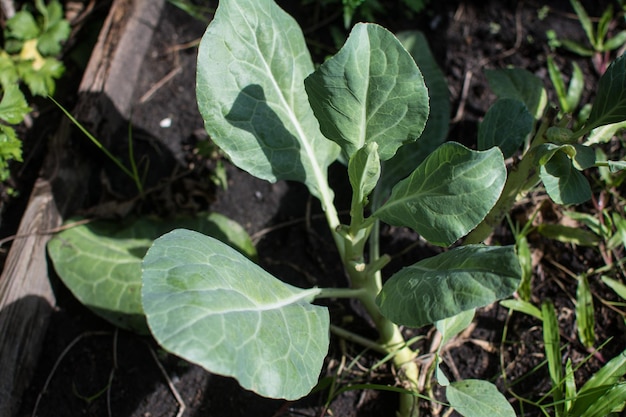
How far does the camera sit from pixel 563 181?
1810 millimetres

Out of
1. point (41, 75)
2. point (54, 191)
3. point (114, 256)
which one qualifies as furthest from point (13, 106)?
point (114, 256)

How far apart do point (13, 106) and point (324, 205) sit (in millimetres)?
1280

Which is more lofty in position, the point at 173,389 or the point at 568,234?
the point at 568,234

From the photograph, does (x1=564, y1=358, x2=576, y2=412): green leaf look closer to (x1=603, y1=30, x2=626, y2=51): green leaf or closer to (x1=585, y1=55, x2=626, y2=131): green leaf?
(x1=585, y1=55, x2=626, y2=131): green leaf

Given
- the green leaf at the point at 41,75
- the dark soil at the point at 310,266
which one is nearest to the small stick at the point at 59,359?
the dark soil at the point at 310,266

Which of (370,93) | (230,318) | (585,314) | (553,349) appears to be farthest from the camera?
(585,314)

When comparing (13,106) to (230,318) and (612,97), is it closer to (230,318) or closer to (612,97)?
(230,318)

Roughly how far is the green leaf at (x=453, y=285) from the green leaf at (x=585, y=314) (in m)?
0.86

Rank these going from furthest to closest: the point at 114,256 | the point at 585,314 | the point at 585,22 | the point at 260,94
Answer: the point at 585,22, the point at 114,256, the point at 585,314, the point at 260,94

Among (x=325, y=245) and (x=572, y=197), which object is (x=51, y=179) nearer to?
(x=325, y=245)

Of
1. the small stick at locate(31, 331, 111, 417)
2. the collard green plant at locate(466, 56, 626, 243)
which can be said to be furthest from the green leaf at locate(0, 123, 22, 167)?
the collard green plant at locate(466, 56, 626, 243)

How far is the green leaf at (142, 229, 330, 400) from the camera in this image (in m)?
1.36

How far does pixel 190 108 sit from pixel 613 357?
213cm

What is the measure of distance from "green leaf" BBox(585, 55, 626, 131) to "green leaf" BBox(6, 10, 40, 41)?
2638 mm
